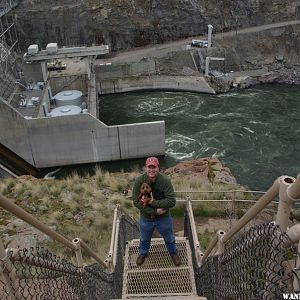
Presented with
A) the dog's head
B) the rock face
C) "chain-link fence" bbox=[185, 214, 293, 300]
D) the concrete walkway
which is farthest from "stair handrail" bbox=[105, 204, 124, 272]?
the concrete walkway

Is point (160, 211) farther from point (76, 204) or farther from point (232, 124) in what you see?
point (232, 124)

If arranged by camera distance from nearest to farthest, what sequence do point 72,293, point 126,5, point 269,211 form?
point 72,293 < point 269,211 < point 126,5

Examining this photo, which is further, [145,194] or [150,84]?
[150,84]

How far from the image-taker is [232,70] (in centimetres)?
3994

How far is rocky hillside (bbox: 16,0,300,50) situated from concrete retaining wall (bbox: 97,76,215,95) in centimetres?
784

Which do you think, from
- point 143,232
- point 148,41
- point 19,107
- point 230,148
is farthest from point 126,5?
point 143,232

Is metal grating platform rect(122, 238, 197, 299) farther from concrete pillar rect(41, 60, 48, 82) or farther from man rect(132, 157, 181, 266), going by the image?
concrete pillar rect(41, 60, 48, 82)

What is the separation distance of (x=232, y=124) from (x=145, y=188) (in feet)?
82.8

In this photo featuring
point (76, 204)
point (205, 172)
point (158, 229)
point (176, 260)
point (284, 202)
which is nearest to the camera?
point (284, 202)

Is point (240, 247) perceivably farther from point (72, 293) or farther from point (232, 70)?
point (232, 70)

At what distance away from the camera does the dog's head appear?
5378 millimetres

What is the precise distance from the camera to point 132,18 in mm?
42312

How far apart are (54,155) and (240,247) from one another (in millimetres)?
22918

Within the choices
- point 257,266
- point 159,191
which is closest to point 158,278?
point 159,191
